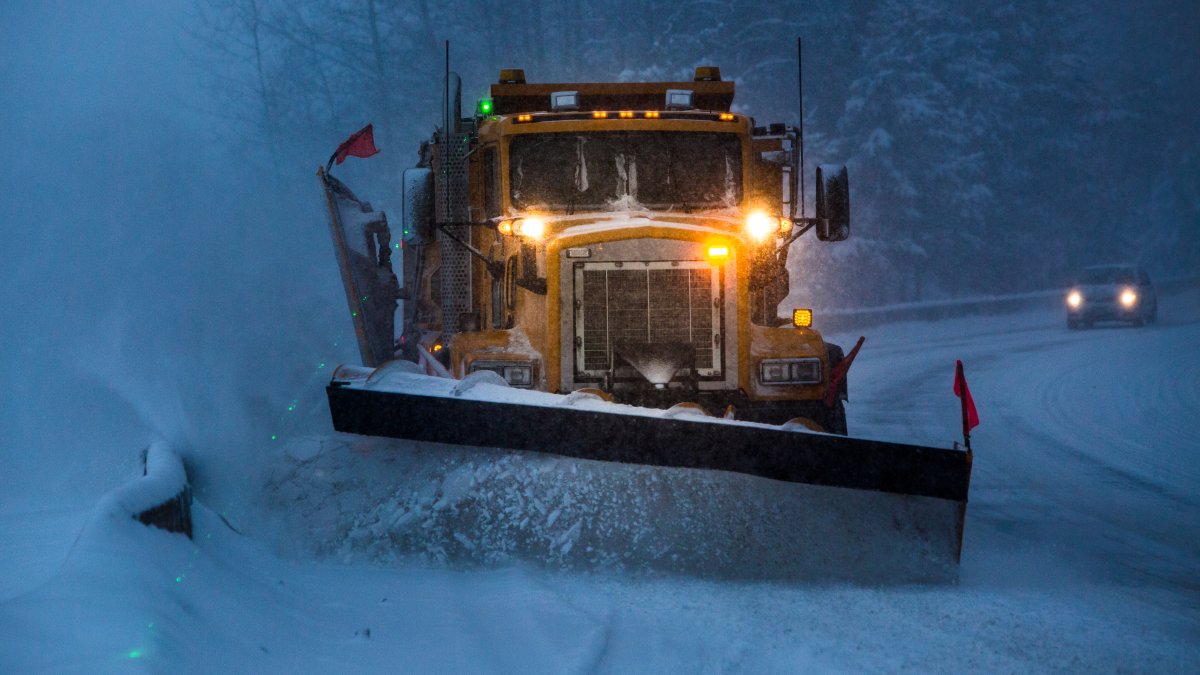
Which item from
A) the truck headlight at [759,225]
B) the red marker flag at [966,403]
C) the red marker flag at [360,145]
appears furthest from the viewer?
the red marker flag at [360,145]

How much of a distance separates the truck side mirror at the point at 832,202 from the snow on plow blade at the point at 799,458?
2852mm

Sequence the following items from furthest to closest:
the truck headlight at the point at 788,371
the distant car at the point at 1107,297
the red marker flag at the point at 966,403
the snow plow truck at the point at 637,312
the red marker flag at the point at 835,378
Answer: the distant car at the point at 1107,297 < the red marker flag at the point at 835,378 < the truck headlight at the point at 788,371 < the red marker flag at the point at 966,403 < the snow plow truck at the point at 637,312

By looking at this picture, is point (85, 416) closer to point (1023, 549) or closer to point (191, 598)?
point (191, 598)

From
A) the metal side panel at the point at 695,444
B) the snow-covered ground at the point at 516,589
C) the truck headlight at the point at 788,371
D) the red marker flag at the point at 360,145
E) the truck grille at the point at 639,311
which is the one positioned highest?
the red marker flag at the point at 360,145

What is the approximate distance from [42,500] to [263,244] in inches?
428

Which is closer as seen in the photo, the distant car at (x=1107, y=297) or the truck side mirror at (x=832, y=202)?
the truck side mirror at (x=832, y=202)

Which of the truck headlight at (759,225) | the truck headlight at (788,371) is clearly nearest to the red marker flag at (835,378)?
the truck headlight at (788,371)

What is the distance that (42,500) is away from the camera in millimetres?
7426

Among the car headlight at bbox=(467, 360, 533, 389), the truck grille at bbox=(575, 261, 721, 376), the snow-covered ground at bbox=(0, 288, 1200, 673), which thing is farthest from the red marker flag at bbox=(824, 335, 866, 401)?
the car headlight at bbox=(467, 360, 533, 389)

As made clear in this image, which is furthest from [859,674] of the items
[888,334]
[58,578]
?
[888,334]

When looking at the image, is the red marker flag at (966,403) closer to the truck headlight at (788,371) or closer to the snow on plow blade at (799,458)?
the snow on plow blade at (799,458)

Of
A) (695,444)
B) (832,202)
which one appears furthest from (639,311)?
(695,444)

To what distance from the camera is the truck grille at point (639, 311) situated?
6.44 m

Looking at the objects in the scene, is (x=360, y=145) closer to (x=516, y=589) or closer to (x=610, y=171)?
(x=610, y=171)
